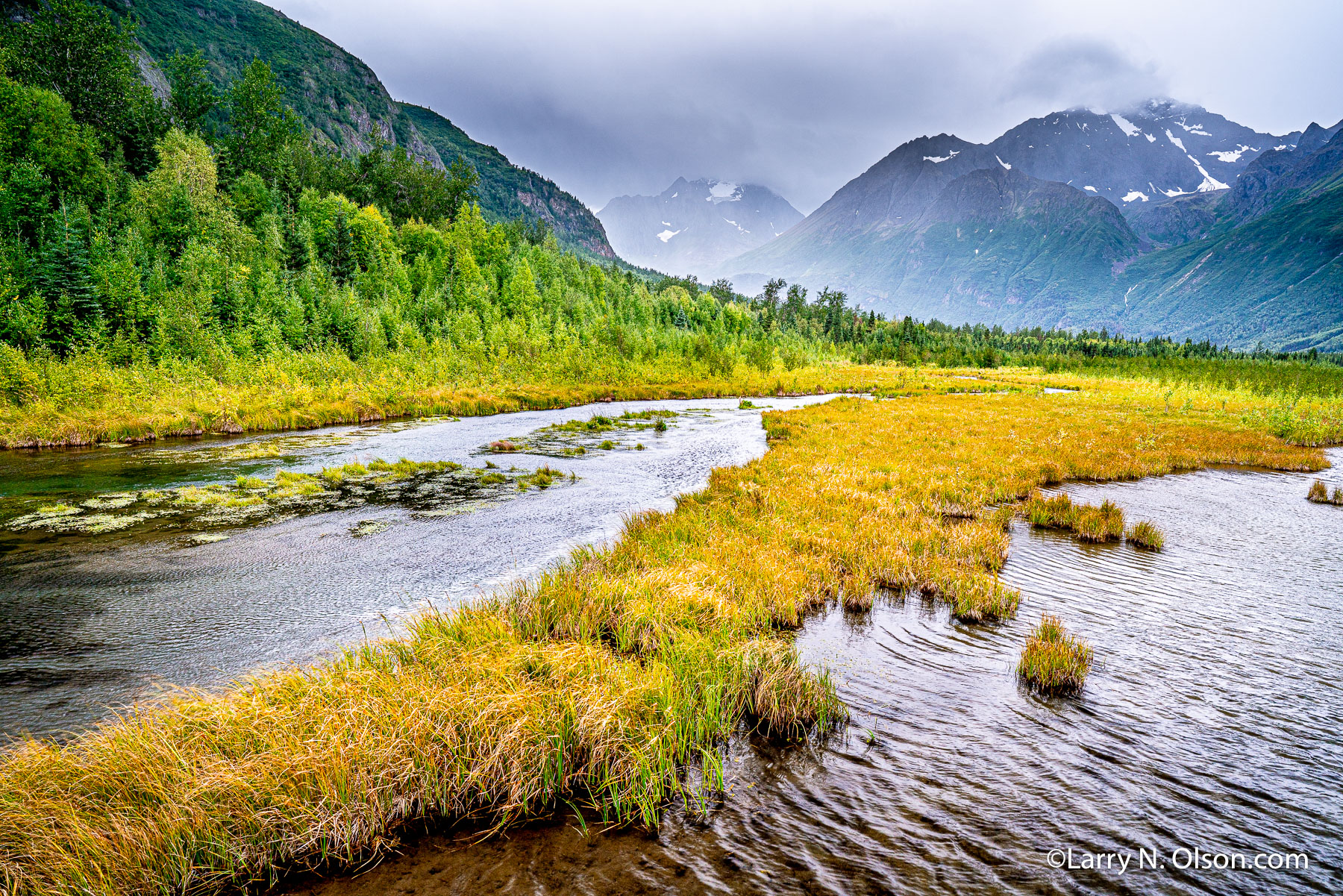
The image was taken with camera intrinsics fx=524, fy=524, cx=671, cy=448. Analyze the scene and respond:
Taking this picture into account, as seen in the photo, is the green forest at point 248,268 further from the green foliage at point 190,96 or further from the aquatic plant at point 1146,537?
the aquatic plant at point 1146,537

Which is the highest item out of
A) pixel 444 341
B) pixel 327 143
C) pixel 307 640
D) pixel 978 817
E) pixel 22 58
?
pixel 327 143

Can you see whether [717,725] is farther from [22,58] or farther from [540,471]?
[22,58]

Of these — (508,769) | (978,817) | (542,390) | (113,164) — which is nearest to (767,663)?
(978,817)

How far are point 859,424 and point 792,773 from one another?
1080 inches

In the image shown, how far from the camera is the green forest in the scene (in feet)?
115

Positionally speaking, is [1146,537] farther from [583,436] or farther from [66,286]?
[66,286]

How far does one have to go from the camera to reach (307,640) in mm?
8227

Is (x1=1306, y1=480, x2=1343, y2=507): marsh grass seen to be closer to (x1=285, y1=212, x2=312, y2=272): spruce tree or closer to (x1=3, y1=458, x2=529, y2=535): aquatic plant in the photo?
(x1=3, y1=458, x2=529, y2=535): aquatic plant

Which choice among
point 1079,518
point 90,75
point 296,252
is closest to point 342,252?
point 296,252

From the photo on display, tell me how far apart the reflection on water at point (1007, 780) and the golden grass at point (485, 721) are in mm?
414

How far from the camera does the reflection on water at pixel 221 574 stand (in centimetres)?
744

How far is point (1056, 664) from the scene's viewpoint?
673cm

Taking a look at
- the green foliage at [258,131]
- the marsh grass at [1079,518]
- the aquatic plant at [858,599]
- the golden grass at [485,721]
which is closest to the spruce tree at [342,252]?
the green foliage at [258,131]

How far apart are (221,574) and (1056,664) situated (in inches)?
589
